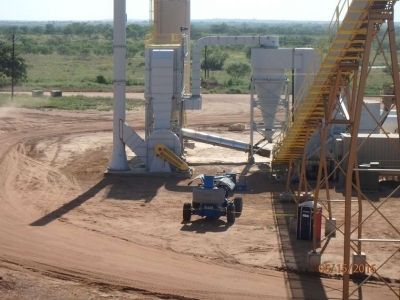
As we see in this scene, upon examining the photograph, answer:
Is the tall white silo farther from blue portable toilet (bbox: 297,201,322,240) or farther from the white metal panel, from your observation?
blue portable toilet (bbox: 297,201,322,240)

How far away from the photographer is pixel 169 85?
113 ft

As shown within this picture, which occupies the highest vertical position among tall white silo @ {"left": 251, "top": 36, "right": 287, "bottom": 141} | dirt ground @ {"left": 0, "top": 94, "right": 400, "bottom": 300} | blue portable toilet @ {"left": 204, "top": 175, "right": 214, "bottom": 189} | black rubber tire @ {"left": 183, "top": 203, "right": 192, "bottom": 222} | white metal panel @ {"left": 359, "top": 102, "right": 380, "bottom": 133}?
tall white silo @ {"left": 251, "top": 36, "right": 287, "bottom": 141}

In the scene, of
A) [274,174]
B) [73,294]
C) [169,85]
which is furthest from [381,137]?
[73,294]

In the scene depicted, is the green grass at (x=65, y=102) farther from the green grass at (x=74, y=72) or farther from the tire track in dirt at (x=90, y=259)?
the tire track in dirt at (x=90, y=259)

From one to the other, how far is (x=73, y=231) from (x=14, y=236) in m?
1.77

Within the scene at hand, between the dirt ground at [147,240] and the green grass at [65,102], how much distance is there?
1908 cm

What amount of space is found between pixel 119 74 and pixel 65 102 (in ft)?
91.7

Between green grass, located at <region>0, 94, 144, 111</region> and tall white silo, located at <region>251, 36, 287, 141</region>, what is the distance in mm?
23845

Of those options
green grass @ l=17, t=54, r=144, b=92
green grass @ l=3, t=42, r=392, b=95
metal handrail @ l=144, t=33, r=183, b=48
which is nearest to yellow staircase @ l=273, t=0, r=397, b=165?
metal handrail @ l=144, t=33, r=183, b=48

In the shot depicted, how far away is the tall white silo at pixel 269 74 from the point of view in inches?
1388

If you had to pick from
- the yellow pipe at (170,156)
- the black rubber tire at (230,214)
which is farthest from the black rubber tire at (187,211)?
the yellow pipe at (170,156)

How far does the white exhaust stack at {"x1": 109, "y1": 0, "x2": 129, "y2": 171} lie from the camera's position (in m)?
33.7

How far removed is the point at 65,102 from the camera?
61062 mm
